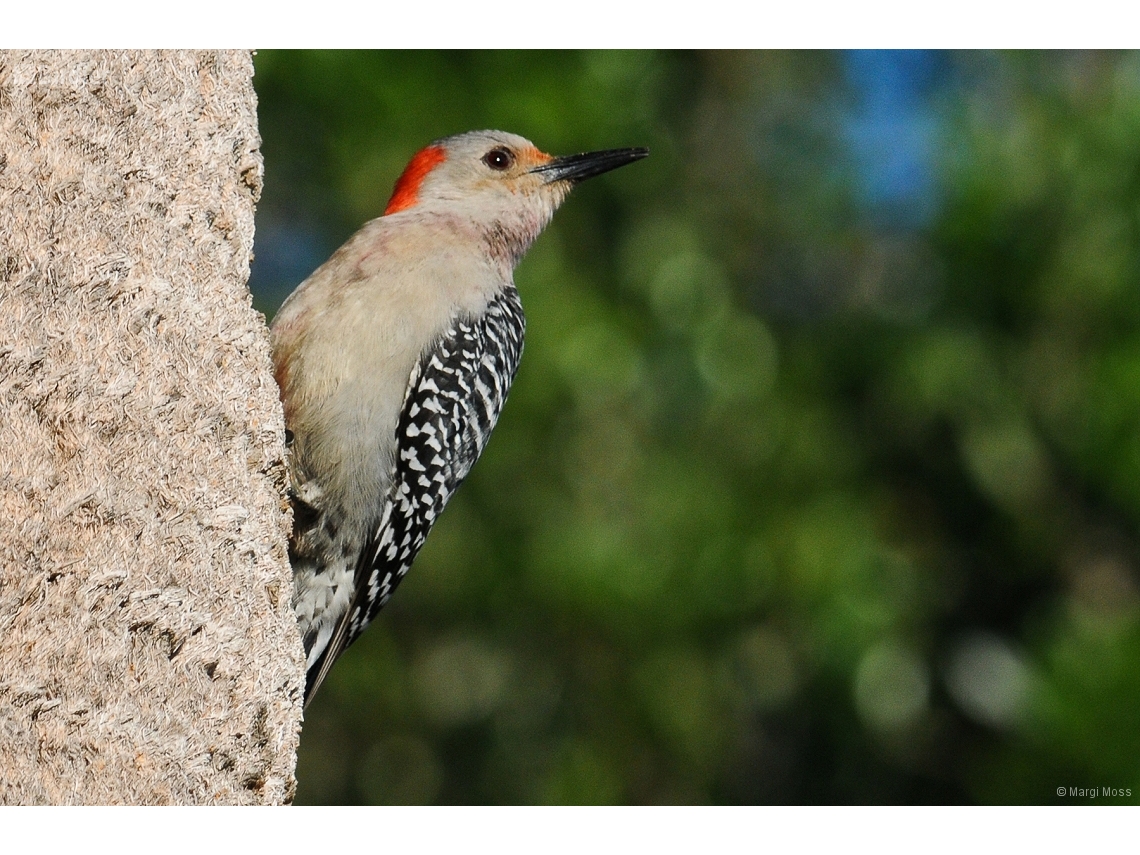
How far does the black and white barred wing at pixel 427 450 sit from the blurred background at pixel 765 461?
7.54 feet

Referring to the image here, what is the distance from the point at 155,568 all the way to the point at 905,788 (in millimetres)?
4607

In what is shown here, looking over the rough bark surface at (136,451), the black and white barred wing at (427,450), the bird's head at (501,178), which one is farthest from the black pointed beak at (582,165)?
the rough bark surface at (136,451)

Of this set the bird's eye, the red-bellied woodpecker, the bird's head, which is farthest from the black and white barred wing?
the bird's eye

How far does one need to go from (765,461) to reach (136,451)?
13.8 ft

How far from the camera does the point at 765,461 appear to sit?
257 inches

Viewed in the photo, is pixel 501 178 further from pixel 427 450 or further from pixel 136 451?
pixel 136 451

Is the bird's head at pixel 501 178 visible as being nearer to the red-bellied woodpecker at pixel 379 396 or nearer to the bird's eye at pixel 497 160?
the bird's eye at pixel 497 160

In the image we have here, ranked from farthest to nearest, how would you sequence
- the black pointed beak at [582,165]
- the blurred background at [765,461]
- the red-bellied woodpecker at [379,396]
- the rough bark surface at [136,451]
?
the blurred background at [765,461] → the black pointed beak at [582,165] → the red-bellied woodpecker at [379,396] → the rough bark surface at [136,451]

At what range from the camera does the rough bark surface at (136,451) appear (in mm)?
2611

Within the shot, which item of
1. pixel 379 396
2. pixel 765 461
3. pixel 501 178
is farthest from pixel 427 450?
pixel 765 461

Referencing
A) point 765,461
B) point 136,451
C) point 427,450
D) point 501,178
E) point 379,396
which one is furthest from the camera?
point 765,461

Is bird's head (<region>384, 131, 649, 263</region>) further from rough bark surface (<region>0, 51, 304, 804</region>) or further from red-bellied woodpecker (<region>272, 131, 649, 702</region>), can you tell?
rough bark surface (<region>0, 51, 304, 804</region>)

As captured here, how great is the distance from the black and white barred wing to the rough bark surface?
0.46m

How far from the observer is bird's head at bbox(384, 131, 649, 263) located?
3969 millimetres
